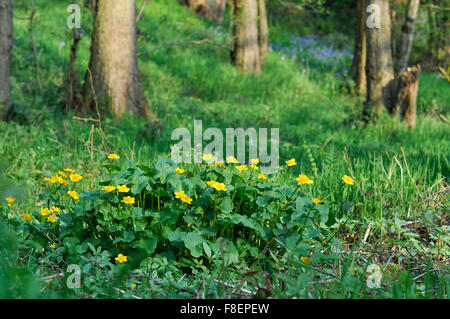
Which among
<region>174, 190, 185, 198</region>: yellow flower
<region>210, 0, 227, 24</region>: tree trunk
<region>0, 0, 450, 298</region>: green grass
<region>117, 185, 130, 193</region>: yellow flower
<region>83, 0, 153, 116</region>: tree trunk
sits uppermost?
<region>210, 0, 227, 24</region>: tree trunk

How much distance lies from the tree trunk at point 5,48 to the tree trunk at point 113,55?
1011 millimetres

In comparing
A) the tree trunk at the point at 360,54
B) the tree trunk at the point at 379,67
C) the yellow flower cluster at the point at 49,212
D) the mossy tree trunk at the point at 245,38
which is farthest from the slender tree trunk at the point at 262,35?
the yellow flower cluster at the point at 49,212

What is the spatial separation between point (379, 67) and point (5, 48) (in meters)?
5.00

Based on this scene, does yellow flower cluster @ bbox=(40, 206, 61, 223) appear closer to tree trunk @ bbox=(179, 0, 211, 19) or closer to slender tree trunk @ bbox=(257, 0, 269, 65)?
slender tree trunk @ bbox=(257, 0, 269, 65)

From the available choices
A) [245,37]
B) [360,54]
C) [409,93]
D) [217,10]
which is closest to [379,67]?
[409,93]

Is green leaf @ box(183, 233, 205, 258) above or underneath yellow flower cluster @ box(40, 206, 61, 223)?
underneath

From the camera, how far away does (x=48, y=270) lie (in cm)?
251

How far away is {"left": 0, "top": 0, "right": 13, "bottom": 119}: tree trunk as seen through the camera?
5.68 m

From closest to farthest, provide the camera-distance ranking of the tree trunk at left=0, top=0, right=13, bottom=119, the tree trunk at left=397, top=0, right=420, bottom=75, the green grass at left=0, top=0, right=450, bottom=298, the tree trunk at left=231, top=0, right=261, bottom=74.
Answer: the green grass at left=0, top=0, right=450, bottom=298, the tree trunk at left=0, top=0, right=13, bottom=119, the tree trunk at left=397, top=0, right=420, bottom=75, the tree trunk at left=231, top=0, right=261, bottom=74

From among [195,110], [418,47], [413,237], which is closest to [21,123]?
[195,110]

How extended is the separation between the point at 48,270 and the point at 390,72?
6.24 metres

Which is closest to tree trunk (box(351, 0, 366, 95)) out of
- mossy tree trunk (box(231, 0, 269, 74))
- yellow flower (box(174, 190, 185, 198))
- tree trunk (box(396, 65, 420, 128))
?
mossy tree trunk (box(231, 0, 269, 74))

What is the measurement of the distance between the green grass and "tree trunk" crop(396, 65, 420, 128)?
0.30 meters

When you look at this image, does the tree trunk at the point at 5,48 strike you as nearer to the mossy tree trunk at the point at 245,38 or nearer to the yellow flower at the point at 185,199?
the yellow flower at the point at 185,199
